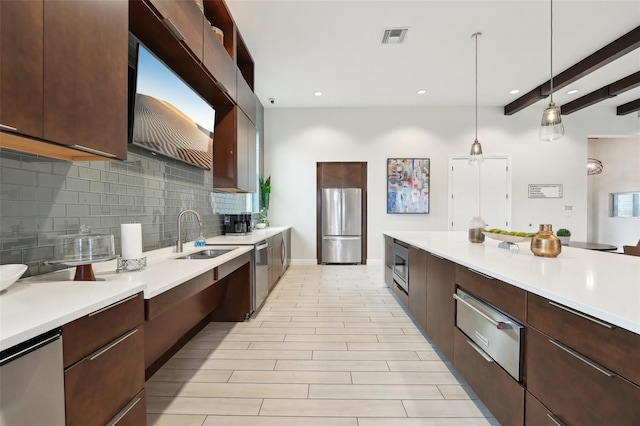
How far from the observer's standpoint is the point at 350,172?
5.96 metres

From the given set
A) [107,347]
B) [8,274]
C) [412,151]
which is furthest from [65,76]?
[412,151]

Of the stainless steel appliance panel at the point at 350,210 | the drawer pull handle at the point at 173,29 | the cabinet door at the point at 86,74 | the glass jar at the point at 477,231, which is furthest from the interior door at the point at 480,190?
the cabinet door at the point at 86,74

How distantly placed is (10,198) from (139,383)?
92 centimetres

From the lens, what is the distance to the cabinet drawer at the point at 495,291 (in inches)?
47.4

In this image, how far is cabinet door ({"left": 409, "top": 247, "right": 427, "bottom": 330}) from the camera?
240 cm

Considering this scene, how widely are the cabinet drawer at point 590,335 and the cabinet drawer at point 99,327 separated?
152 cm

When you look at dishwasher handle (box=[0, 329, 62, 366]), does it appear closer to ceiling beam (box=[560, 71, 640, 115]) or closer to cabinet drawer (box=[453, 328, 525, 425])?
cabinet drawer (box=[453, 328, 525, 425])

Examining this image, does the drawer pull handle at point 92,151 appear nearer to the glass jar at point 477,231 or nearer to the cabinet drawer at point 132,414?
the cabinet drawer at point 132,414

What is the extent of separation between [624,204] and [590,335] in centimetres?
856

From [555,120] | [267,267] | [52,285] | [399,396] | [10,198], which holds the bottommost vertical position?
[399,396]

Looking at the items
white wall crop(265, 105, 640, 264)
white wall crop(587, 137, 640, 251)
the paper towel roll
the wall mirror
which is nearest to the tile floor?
the paper towel roll

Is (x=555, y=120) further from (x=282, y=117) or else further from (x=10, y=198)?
(x=282, y=117)

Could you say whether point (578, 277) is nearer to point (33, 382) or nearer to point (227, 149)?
point (33, 382)

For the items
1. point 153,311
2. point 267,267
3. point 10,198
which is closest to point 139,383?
point 153,311
